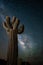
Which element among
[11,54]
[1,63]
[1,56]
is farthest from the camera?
[1,56]

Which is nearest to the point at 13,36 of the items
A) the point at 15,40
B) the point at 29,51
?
the point at 15,40

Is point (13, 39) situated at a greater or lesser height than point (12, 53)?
greater

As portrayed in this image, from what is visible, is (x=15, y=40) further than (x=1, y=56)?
No

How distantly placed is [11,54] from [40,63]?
9.60ft

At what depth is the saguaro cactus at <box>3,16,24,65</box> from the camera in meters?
5.52

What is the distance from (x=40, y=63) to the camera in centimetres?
810

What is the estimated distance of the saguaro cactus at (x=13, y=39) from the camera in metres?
5.52

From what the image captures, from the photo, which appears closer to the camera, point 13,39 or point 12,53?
point 12,53

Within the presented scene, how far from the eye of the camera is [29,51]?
8719 millimetres

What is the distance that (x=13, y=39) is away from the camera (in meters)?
5.69

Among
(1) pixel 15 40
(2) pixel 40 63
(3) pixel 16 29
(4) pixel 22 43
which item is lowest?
(2) pixel 40 63

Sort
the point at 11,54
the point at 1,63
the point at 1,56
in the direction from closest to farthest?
the point at 11,54, the point at 1,63, the point at 1,56

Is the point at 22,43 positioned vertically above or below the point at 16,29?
below

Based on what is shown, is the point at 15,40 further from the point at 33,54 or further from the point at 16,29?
the point at 33,54
